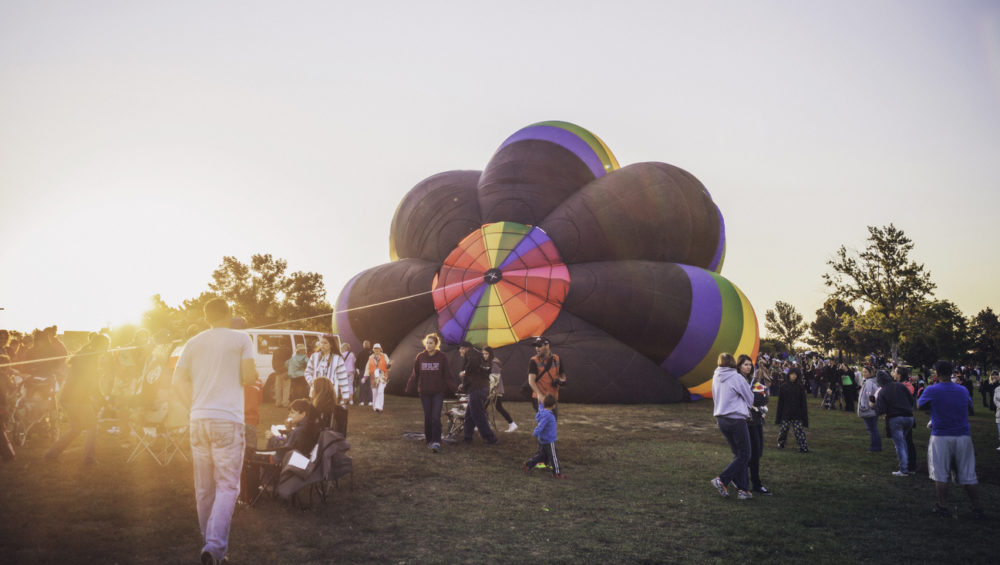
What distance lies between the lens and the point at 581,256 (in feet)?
53.3

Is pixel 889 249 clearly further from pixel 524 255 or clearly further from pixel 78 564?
pixel 78 564

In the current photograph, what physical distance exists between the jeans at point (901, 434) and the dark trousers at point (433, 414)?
642 centimetres

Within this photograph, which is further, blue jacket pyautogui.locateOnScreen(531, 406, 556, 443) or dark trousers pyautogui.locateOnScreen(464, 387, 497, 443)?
dark trousers pyautogui.locateOnScreen(464, 387, 497, 443)

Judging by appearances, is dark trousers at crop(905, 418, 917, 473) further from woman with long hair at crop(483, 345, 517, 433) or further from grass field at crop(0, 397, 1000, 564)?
woman with long hair at crop(483, 345, 517, 433)

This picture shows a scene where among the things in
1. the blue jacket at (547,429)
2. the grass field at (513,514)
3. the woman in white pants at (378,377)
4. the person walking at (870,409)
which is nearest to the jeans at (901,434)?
the grass field at (513,514)

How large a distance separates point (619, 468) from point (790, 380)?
4.00 m

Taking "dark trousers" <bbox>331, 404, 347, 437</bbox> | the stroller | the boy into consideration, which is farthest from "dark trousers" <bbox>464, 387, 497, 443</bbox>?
the stroller

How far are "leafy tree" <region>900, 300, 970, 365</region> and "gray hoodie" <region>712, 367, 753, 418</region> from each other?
99.2ft

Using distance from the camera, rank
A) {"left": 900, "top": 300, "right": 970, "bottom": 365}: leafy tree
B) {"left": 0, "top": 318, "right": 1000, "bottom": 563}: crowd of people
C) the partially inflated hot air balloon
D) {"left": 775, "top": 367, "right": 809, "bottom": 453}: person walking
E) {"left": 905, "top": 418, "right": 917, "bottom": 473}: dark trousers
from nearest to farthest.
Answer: {"left": 0, "top": 318, "right": 1000, "bottom": 563}: crowd of people → {"left": 905, "top": 418, "right": 917, "bottom": 473}: dark trousers → {"left": 775, "top": 367, "right": 809, "bottom": 453}: person walking → the partially inflated hot air balloon → {"left": 900, "top": 300, "right": 970, "bottom": 365}: leafy tree

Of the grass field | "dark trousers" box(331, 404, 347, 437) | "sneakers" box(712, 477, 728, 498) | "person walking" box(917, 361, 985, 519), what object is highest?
"person walking" box(917, 361, 985, 519)

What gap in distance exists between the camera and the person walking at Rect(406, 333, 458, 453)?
345 inches

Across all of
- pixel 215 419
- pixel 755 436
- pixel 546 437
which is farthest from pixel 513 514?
pixel 755 436

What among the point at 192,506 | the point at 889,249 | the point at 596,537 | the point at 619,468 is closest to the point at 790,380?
the point at 619,468

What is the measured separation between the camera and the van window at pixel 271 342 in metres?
15.8
